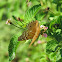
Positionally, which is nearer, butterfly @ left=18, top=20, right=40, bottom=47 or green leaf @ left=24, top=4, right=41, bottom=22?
butterfly @ left=18, top=20, right=40, bottom=47

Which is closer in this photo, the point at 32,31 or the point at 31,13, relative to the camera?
the point at 32,31

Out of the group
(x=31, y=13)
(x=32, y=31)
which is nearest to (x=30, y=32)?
(x=32, y=31)

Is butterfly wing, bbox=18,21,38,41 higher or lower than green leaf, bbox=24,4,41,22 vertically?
lower

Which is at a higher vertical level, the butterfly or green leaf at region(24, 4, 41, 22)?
green leaf at region(24, 4, 41, 22)

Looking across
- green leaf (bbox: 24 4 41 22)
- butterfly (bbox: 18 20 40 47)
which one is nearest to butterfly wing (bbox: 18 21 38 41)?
butterfly (bbox: 18 20 40 47)

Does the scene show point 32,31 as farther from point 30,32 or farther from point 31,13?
point 31,13

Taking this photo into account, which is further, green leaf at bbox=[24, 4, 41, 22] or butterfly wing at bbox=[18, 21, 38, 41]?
green leaf at bbox=[24, 4, 41, 22]

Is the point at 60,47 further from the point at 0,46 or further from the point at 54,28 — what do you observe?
→ the point at 0,46

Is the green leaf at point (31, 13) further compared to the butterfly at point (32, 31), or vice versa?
the green leaf at point (31, 13)

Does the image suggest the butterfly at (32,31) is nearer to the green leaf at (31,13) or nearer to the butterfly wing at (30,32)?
the butterfly wing at (30,32)

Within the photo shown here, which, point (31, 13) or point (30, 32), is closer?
point (30, 32)

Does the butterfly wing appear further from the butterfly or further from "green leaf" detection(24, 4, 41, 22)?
"green leaf" detection(24, 4, 41, 22)

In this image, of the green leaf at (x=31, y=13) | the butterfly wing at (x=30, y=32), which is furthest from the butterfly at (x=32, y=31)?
the green leaf at (x=31, y=13)
